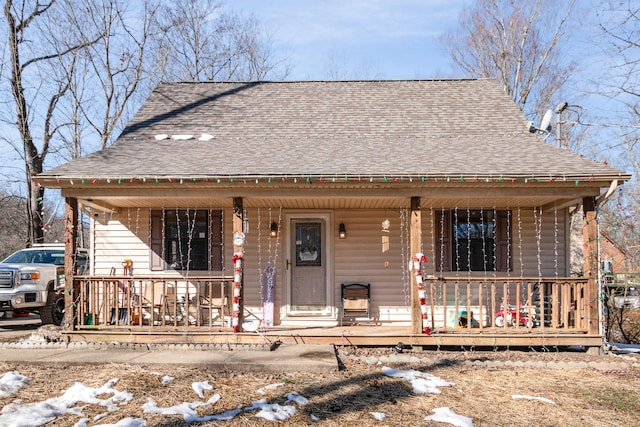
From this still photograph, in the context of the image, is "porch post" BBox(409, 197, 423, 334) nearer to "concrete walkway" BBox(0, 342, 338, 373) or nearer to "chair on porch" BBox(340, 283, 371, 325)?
"concrete walkway" BBox(0, 342, 338, 373)

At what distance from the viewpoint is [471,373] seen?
6.86 m

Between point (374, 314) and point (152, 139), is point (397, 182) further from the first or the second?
point (152, 139)

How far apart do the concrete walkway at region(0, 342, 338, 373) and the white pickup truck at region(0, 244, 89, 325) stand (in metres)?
3.13

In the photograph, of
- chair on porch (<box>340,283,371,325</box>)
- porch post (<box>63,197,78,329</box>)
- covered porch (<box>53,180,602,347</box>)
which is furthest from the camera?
chair on porch (<box>340,283,371,325</box>)

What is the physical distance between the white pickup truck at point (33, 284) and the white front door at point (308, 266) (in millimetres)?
4330

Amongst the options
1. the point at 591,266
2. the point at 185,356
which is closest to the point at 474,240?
the point at 591,266

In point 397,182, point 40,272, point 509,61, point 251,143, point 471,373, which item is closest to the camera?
point 471,373

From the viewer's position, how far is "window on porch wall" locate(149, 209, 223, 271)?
33.3 ft

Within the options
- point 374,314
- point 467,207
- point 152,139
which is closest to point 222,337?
point 374,314

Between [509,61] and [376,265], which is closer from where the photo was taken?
[376,265]

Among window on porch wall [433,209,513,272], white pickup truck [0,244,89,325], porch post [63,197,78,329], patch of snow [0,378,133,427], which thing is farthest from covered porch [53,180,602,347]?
patch of snow [0,378,133,427]

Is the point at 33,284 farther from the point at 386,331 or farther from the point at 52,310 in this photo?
the point at 386,331

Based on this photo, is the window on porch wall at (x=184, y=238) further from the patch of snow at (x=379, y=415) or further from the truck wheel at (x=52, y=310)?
the patch of snow at (x=379, y=415)

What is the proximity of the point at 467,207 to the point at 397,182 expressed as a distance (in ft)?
8.58
